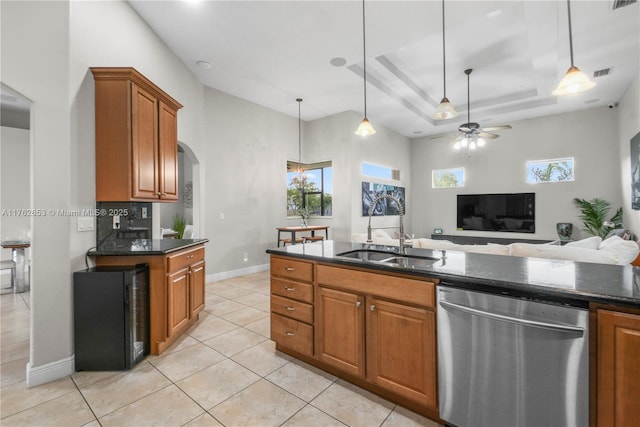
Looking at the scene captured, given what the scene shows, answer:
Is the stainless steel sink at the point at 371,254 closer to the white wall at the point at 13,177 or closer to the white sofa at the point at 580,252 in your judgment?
the white sofa at the point at 580,252

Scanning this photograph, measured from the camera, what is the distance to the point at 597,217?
18.8 feet

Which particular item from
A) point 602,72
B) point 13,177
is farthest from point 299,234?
point 602,72

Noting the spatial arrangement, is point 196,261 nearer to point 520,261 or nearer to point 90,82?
point 90,82

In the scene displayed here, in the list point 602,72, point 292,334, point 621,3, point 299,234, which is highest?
point 602,72

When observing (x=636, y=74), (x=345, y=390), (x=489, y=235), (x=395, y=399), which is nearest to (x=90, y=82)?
(x=345, y=390)

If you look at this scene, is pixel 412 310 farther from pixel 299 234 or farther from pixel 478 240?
pixel 478 240

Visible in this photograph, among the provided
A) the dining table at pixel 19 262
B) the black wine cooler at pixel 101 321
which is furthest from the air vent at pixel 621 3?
the dining table at pixel 19 262

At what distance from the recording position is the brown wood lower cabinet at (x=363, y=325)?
1695mm

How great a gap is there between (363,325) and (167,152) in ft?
9.17

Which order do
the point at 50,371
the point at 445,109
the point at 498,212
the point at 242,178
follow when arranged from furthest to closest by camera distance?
the point at 498,212 < the point at 242,178 < the point at 445,109 < the point at 50,371

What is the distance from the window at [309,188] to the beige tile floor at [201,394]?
420 cm

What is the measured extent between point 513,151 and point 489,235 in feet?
7.09

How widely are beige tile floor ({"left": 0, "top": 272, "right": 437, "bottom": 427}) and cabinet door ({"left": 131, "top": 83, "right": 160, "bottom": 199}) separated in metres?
1.56

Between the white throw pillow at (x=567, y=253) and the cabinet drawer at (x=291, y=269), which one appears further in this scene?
the white throw pillow at (x=567, y=253)
